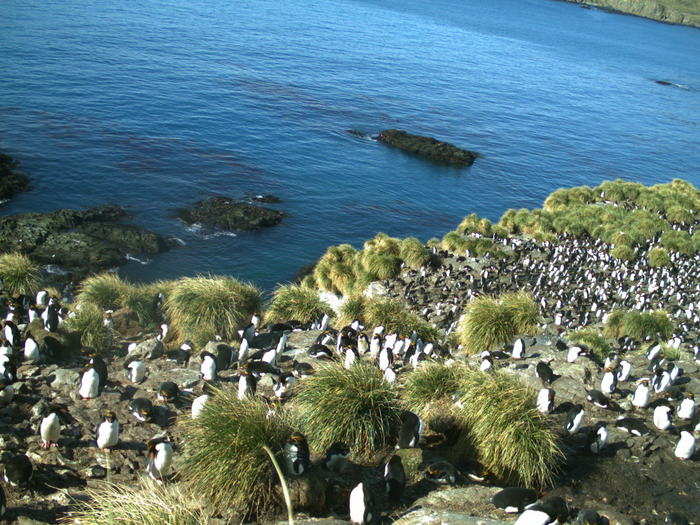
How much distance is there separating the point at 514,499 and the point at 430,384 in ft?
13.1

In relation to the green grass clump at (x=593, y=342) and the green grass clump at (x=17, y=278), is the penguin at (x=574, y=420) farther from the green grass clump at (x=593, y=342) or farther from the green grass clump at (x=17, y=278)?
the green grass clump at (x=17, y=278)

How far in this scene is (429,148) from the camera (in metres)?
57.5

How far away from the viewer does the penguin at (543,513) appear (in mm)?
8422

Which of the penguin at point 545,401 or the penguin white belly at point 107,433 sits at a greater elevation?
the penguin at point 545,401

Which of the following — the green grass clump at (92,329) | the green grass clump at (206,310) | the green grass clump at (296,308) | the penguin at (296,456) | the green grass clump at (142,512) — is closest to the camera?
the green grass clump at (142,512)

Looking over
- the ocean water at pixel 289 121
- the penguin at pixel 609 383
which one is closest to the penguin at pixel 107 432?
the penguin at pixel 609 383

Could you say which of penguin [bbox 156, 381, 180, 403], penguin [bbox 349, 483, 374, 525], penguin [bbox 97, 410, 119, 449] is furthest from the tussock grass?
penguin [bbox 349, 483, 374, 525]

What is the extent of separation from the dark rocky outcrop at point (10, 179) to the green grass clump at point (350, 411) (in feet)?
104

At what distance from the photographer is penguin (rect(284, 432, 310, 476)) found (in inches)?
363

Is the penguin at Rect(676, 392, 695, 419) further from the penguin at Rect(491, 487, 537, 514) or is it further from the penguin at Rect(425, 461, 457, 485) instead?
the penguin at Rect(425, 461, 457, 485)

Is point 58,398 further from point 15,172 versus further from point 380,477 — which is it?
point 15,172

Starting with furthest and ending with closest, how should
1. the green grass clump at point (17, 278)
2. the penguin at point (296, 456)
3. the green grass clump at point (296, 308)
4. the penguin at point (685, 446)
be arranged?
1. the green grass clump at point (17, 278)
2. the green grass clump at point (296, 308)
3. the penguin at point (685, 446)
4. the penguin at point (296, 456)

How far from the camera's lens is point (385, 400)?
11.1 m

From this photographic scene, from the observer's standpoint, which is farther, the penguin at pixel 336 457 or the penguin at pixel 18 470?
the penguin at pixel 336 457
